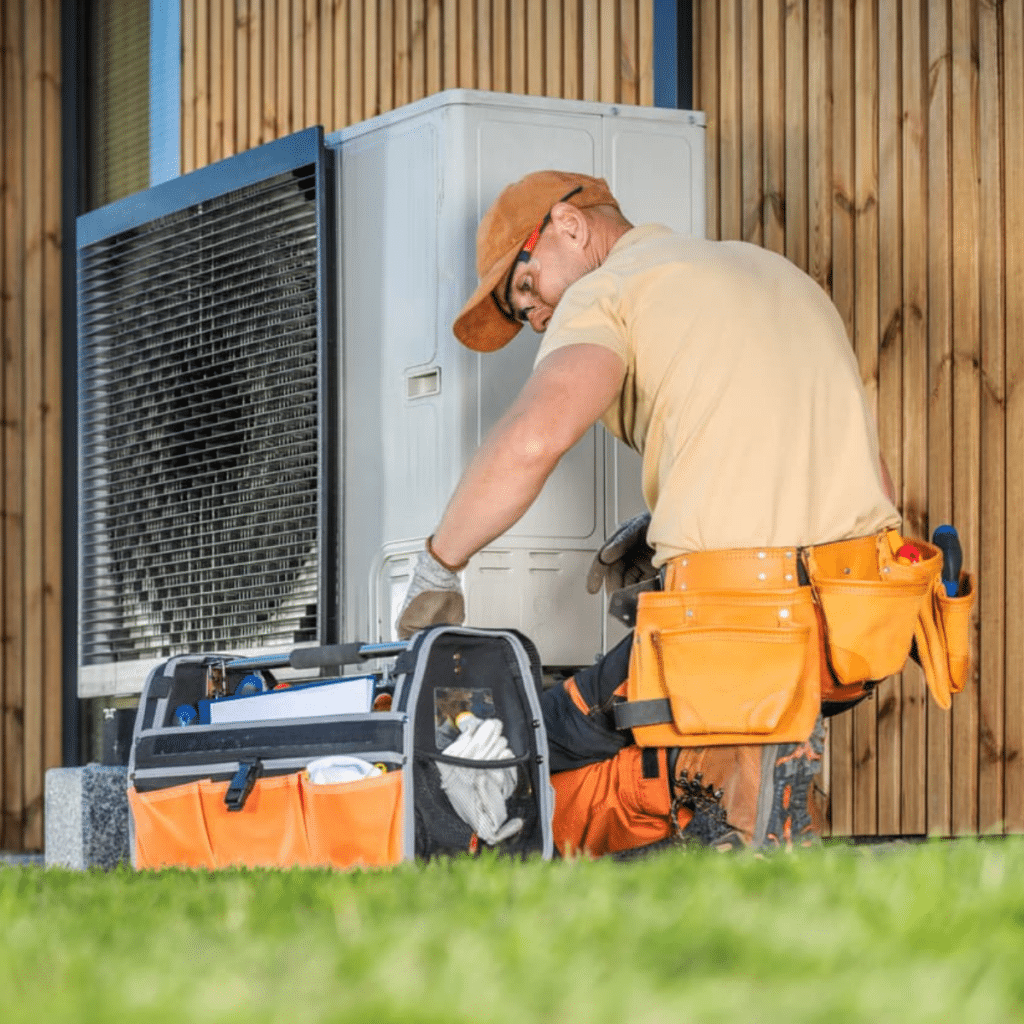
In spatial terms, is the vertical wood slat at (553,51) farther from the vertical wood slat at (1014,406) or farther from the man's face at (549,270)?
the man's face at (549,270)

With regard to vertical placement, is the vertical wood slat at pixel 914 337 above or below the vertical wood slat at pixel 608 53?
below

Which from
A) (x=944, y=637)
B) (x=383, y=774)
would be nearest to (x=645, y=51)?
(x=944, y=637)

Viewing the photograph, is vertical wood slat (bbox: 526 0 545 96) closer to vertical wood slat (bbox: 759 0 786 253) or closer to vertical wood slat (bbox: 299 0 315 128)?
vertical wood slat (bbox: 759 0 786 253)

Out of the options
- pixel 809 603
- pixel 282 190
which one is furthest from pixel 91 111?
pixel 809 603

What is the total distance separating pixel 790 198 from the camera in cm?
501

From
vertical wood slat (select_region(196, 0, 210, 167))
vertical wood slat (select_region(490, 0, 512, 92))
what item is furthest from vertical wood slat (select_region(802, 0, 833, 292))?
vertical wood slat (select_region(196, 0, 210, 167))

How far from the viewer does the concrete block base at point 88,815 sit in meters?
4.81

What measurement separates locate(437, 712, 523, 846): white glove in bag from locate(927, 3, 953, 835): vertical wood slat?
171 cm

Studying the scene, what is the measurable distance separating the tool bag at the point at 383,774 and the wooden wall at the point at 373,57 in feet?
8.12

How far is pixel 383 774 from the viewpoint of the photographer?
3141mm

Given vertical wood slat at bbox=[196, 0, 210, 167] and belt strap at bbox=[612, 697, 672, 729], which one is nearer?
belt strap at bbox=[612, 697, 672, 729]

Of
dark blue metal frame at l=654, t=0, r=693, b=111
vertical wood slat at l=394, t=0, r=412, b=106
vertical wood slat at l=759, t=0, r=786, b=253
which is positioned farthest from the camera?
vertical wood slat at l=394, t=0, r=412, b=106

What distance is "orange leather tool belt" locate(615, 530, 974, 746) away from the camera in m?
3.21

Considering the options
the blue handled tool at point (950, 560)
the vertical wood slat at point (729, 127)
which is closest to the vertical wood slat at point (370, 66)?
the vertical wood slat at point (729, 127)
